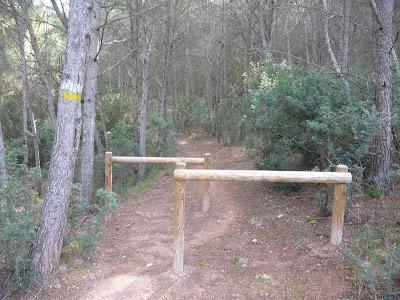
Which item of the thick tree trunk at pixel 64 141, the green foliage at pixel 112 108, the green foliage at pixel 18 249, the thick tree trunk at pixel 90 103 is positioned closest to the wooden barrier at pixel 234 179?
the thick tree trunk at pixel 64 141

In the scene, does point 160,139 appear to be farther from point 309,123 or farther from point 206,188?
point 309,123

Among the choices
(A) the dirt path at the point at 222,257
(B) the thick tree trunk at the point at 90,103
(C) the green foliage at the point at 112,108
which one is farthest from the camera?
(C) the green foliage at the point at 112,108

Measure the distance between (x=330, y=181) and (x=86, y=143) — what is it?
223 inches

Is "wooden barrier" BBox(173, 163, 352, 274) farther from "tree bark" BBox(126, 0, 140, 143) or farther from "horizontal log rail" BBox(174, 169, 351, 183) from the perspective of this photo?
"tree bark" BBox(126, 0, 140, 143)

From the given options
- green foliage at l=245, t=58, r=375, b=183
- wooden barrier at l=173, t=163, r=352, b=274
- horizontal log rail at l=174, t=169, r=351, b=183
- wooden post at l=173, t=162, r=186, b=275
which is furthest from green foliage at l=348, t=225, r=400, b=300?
wooden post at l=173, t=162, r=186, b=275

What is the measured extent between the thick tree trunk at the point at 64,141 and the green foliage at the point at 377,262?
3535 mm

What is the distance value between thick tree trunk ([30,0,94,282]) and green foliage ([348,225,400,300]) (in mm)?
3535

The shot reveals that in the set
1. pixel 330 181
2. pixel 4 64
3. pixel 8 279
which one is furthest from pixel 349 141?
pixel 4 64

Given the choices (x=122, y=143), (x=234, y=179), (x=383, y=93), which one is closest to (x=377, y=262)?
(x=234, y=179)

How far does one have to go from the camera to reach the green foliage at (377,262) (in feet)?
12.6

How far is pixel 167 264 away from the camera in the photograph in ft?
17.1

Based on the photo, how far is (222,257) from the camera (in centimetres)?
531

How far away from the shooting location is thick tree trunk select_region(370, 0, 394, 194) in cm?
583

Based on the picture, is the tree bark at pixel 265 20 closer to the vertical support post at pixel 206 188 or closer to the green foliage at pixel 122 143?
the green foliage at pixel 122 143
